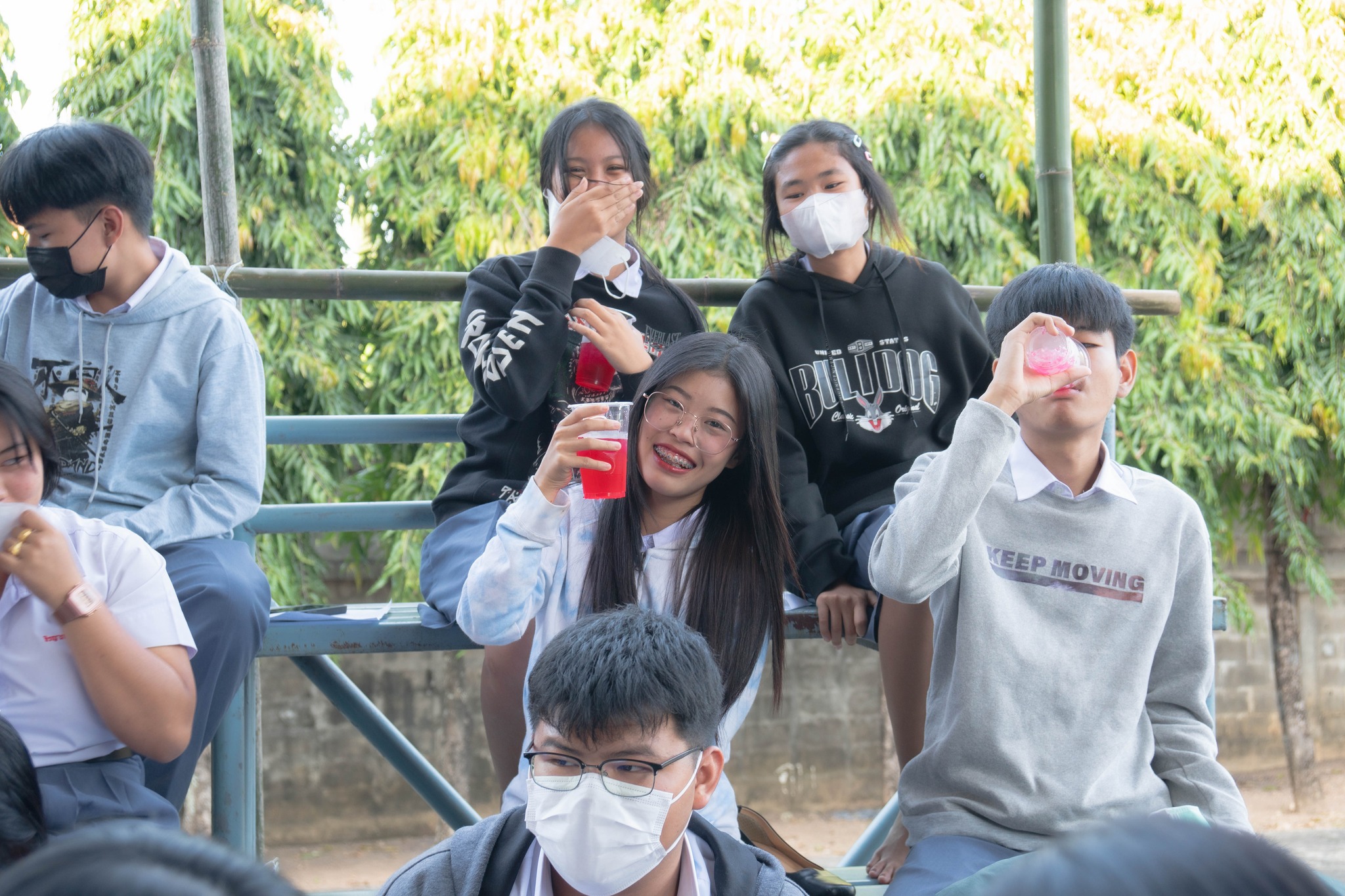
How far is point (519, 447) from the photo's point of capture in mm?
2471

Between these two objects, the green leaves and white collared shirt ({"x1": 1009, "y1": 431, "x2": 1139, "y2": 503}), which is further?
the green leaves

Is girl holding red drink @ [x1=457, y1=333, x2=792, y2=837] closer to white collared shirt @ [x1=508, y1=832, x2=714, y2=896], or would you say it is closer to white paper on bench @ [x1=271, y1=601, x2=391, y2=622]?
white collared shirt @ [x1=508, y1=832, x2=714, y2=896]

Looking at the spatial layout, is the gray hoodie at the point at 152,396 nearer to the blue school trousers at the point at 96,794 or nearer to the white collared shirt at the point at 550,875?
the blue school trousers at the point at 96,794

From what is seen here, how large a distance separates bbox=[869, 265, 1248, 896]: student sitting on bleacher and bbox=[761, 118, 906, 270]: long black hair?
617 millimetres

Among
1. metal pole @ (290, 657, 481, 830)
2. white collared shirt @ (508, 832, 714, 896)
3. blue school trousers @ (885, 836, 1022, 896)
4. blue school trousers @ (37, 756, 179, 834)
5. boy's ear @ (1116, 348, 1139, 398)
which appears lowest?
metal pole @ (290, 657, 481, 830)

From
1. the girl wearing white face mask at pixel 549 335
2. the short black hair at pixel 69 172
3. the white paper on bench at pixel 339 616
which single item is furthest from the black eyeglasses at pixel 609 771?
the short black hair at pixel 69 172

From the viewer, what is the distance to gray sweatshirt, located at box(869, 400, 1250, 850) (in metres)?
1.87

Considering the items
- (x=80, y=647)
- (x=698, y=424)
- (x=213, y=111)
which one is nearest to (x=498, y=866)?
(x=80, y=647)

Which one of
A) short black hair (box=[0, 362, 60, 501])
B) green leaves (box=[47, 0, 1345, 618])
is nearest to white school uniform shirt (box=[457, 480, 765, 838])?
short black hair (box=[0, 362, 60, 501])

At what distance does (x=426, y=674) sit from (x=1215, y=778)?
695cm

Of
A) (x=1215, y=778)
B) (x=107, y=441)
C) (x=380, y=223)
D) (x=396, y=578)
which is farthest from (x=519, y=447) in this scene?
(x=380, y=223)

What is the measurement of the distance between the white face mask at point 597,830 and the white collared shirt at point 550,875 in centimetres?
4

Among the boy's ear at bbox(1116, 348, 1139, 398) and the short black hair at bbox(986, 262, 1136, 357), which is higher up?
the short black hair at bbox(986, 262, 1136, 357)

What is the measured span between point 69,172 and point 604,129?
1.06 meters
